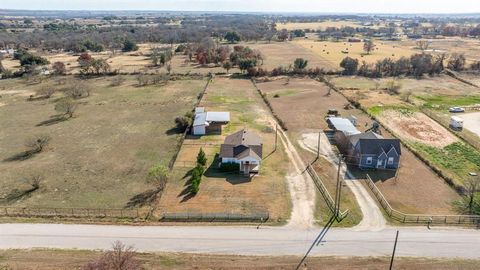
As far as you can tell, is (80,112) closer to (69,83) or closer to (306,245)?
(69,83)

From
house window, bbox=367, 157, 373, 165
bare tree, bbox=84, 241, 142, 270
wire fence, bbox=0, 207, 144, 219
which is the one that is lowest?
wire fence, bbox=0, 207, 144, 219

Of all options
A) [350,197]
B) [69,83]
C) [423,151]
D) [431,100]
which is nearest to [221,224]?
[350,197]

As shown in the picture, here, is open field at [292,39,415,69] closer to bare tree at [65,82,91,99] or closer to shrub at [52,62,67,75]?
bare tree at [65,82,91,99]

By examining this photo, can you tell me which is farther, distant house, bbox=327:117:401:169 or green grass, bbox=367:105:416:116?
green grass, bbox=367:105:416:116

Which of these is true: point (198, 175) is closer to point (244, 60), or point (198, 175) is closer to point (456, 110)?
point (456, 110)

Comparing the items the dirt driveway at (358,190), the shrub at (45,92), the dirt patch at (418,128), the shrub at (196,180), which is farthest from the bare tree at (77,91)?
the dirt patch at (418,128)

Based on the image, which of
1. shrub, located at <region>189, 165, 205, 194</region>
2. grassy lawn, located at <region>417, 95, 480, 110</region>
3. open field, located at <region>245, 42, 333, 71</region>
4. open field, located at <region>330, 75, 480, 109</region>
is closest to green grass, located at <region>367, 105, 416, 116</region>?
open field, located at <region>330, 75, 480, 109</region>
